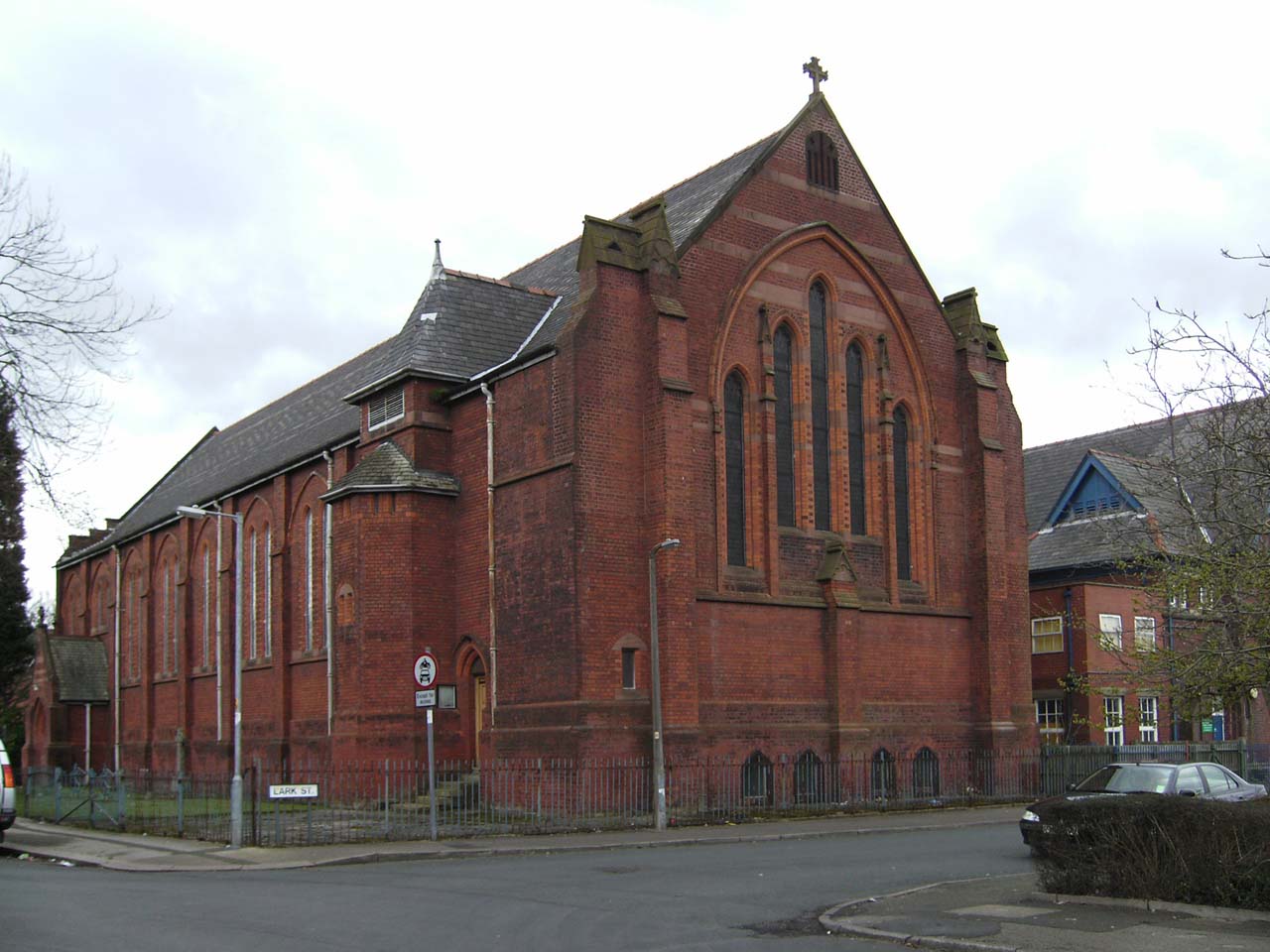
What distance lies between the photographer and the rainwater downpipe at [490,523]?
1227 inches

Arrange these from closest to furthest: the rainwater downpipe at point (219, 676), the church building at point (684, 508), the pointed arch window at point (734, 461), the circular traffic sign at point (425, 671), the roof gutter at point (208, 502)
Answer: the circular traffic sign at point (425, 671) → the church building at point (684, 508) → the pointed arch window at point (734, 461) → the roof gutter at point (208, 502) → the rainwater downpipe at point (219, 676)

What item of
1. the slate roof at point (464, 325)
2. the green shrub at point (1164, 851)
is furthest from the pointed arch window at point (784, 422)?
the green shrub at point (1164, 851)

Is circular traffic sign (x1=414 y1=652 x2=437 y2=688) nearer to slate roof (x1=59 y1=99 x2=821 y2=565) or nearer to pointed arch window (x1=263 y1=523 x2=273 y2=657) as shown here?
slate roof (x1=59 y1=99 x2=821 y2=565)

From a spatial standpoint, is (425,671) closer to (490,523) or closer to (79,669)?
(490,523)

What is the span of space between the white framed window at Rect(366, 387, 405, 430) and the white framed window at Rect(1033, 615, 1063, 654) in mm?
21775

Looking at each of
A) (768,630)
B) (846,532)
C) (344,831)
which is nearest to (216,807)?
(344,831)

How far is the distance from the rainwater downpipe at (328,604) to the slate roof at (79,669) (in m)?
21.0

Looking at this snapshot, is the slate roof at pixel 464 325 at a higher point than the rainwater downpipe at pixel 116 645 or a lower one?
higher

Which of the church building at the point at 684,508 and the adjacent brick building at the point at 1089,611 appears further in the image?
the adjacent brick building at the point at 1089,611

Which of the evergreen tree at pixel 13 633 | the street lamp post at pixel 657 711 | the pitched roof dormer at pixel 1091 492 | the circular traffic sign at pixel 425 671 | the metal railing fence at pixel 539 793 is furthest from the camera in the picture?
the evergreen tree at pixel 13 633

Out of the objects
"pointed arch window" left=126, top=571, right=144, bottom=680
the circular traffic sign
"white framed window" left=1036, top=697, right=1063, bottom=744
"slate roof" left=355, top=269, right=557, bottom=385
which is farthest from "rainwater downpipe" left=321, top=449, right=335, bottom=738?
"white framed window" left=1036, top=697, right=1063, bottom=744

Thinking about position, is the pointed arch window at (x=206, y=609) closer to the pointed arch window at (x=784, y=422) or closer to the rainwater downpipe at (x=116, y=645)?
the rainwater downpipe at (x=116, y=645)

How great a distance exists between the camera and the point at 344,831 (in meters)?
26.3

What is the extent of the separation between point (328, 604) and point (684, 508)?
11496mm
